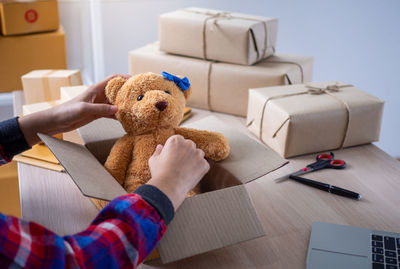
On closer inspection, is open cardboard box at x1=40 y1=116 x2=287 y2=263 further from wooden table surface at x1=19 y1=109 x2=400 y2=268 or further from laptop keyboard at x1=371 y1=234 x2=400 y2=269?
laptop keyboard at x1=371 y1=234 x2=400 y2=269

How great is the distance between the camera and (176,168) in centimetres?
67

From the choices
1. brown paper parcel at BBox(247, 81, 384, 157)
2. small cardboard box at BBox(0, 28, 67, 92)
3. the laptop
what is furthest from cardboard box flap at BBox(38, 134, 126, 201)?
small cardboard box at BBox(0, 28, 67, 92)

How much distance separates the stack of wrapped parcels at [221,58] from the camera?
1157mm

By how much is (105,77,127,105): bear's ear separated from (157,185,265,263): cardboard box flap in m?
0.31

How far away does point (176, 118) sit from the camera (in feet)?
2.69

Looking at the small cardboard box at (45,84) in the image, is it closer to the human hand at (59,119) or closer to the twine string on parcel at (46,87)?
the twine string on parcel at (46,87)

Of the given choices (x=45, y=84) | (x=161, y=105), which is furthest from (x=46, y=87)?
(x=161, y=105)

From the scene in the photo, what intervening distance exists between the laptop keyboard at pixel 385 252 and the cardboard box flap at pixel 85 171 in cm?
41

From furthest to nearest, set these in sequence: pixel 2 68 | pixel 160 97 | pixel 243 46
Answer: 1. pixel 2 68
2. pixel 243 46
3. pixel 160 97

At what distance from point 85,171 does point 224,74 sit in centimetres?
61

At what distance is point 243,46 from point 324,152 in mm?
364

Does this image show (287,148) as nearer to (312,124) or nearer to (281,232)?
(312,124)

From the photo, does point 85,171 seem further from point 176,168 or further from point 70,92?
point 70,92

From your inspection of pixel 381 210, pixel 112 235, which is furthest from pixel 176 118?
pixel 381 210
